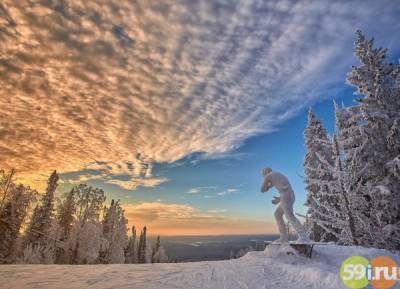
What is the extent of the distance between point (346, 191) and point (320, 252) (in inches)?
192

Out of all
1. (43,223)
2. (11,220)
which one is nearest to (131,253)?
(43,223)

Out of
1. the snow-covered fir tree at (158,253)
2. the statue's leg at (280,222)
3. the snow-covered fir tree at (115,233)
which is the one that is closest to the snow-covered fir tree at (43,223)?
the snow-covered fir tree at (115,233)

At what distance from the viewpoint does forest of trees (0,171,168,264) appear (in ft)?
96.2

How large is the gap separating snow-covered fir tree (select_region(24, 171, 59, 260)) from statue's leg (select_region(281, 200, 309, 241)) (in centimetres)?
3024

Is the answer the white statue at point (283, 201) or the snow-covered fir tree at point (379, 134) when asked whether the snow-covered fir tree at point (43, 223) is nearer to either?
the white statue at point (283, 201)

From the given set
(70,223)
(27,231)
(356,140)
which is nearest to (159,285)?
(356,140)

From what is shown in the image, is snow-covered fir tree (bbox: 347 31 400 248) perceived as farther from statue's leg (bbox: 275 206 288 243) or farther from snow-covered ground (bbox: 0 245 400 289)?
statue's leg (bbox: 275 206 288 243)

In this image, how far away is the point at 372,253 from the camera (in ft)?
32.8

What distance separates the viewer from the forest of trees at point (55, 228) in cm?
2933

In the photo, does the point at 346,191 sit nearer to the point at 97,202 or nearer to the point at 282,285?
the point at 282,285

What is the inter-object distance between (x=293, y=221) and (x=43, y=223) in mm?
36084

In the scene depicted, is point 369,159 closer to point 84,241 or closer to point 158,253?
point 84,241

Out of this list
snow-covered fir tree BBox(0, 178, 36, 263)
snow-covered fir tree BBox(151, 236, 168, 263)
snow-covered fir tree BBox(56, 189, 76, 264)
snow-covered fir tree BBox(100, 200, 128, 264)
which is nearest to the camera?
snow-covered fir tree BBox(0, 178, 36, 263)

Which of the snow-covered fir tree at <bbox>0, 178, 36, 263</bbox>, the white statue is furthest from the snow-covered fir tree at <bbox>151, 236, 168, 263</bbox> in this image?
the white statue
